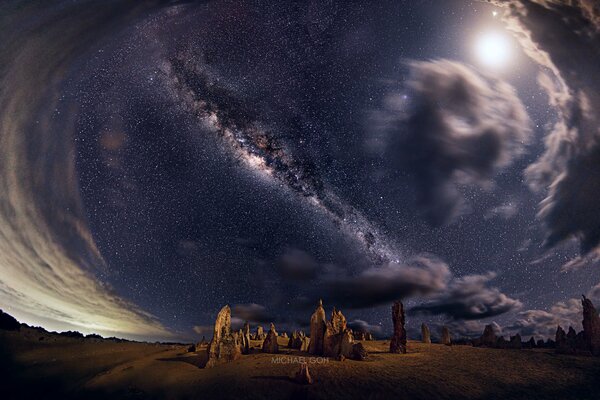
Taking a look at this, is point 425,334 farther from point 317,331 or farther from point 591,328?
point 317,331

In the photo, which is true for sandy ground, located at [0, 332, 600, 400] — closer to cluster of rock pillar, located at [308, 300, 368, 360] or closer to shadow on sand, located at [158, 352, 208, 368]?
shadow on sand, located at [158, 352, 208, 368]

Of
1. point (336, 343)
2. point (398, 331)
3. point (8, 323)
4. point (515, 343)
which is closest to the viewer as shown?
point (336, 343)

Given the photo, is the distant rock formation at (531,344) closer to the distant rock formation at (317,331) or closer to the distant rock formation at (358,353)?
the distant rock formation at (358,353)

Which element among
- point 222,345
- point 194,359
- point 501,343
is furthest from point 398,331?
point 194,359

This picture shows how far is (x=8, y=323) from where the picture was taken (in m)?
65.5

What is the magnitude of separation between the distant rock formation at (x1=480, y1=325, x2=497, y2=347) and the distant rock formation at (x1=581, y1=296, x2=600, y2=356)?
12791 millimetres

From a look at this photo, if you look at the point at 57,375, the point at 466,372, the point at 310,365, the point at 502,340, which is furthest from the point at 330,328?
the point at 57,375

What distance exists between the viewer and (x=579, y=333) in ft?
153

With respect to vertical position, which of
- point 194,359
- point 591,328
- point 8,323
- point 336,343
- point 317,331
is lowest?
point 194,359

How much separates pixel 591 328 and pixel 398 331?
31424 millimetres

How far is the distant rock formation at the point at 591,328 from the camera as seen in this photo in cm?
4331

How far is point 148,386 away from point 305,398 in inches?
727

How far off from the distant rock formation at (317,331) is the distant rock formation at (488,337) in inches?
1442

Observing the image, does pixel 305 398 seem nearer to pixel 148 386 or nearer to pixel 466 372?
pixel 148 386
